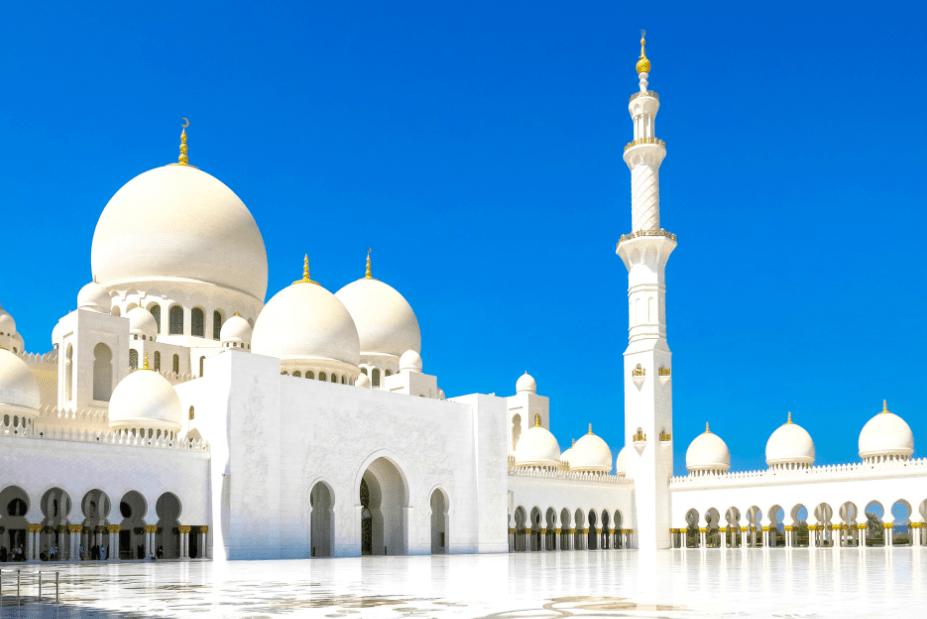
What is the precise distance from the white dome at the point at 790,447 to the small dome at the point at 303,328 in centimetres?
1659

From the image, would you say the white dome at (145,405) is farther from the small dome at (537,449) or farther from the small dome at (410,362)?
the small dome at (537,449)

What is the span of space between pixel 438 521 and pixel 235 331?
8129 mm

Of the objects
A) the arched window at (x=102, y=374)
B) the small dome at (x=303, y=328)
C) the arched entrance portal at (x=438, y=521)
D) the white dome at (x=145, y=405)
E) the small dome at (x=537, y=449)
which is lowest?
the arched entrance portal at (x=438, y=521)

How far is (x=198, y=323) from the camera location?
30.0 m

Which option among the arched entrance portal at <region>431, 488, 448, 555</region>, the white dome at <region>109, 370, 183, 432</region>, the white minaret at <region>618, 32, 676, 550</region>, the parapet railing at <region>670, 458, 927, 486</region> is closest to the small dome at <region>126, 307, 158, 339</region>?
the white dome at <region>109, 370, 183, 432</region>

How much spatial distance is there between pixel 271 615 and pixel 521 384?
31.8m

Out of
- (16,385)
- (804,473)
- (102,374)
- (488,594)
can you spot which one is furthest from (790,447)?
(488,594)

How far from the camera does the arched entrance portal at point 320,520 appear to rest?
24.9 meters

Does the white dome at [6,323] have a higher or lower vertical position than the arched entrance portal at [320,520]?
higher

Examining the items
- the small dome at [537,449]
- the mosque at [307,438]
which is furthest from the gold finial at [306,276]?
the small dome at [537,449]

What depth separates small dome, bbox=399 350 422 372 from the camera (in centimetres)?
3341

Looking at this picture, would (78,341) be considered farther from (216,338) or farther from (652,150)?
(652,150)

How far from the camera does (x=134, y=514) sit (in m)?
24.6

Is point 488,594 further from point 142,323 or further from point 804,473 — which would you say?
point 804,473
